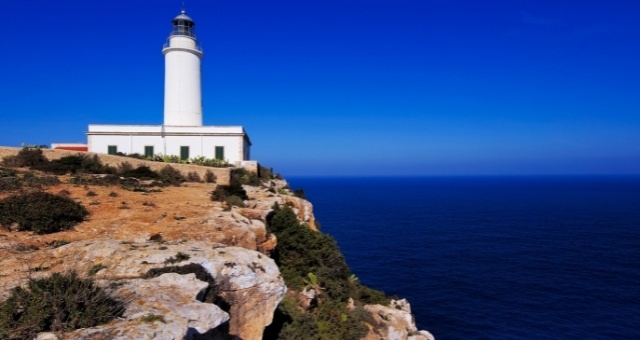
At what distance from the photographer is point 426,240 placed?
168 ft

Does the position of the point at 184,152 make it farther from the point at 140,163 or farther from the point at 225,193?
the point at 225,193

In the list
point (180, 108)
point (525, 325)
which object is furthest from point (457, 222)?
point (180, 108)

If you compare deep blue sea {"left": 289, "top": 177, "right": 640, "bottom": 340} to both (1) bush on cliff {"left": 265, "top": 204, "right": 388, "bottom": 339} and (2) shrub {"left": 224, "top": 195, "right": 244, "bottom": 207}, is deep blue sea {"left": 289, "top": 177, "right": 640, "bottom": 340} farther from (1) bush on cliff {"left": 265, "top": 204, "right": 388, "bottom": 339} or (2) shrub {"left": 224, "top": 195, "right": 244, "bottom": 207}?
(2) shrub {"left": 224, "top": 195, "right": 244, "bottom": 207}

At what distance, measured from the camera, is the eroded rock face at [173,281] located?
20.0 feet

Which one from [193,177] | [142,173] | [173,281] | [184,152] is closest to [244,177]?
[193,177]

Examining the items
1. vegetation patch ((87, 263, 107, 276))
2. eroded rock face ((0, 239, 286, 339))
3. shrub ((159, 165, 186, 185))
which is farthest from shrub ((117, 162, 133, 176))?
vegetation patch ((87, 263, 107, 276))

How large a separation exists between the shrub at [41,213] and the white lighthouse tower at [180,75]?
64.1ft

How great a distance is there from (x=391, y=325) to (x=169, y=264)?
12080 millimetres

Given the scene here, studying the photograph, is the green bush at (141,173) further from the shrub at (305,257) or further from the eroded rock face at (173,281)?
the eroded rock face at (173,281)

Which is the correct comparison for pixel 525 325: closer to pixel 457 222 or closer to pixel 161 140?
pixel 161 140

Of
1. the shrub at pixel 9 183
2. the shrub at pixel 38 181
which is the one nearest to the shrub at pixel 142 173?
the shrub at pixel 38 181

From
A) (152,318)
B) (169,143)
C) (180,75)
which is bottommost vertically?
(152,318)

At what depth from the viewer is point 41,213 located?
11.8m

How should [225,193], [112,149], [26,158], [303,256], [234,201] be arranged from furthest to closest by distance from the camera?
[112,149] → [26,158] → [225,193] → [303,256] → [234,201]
